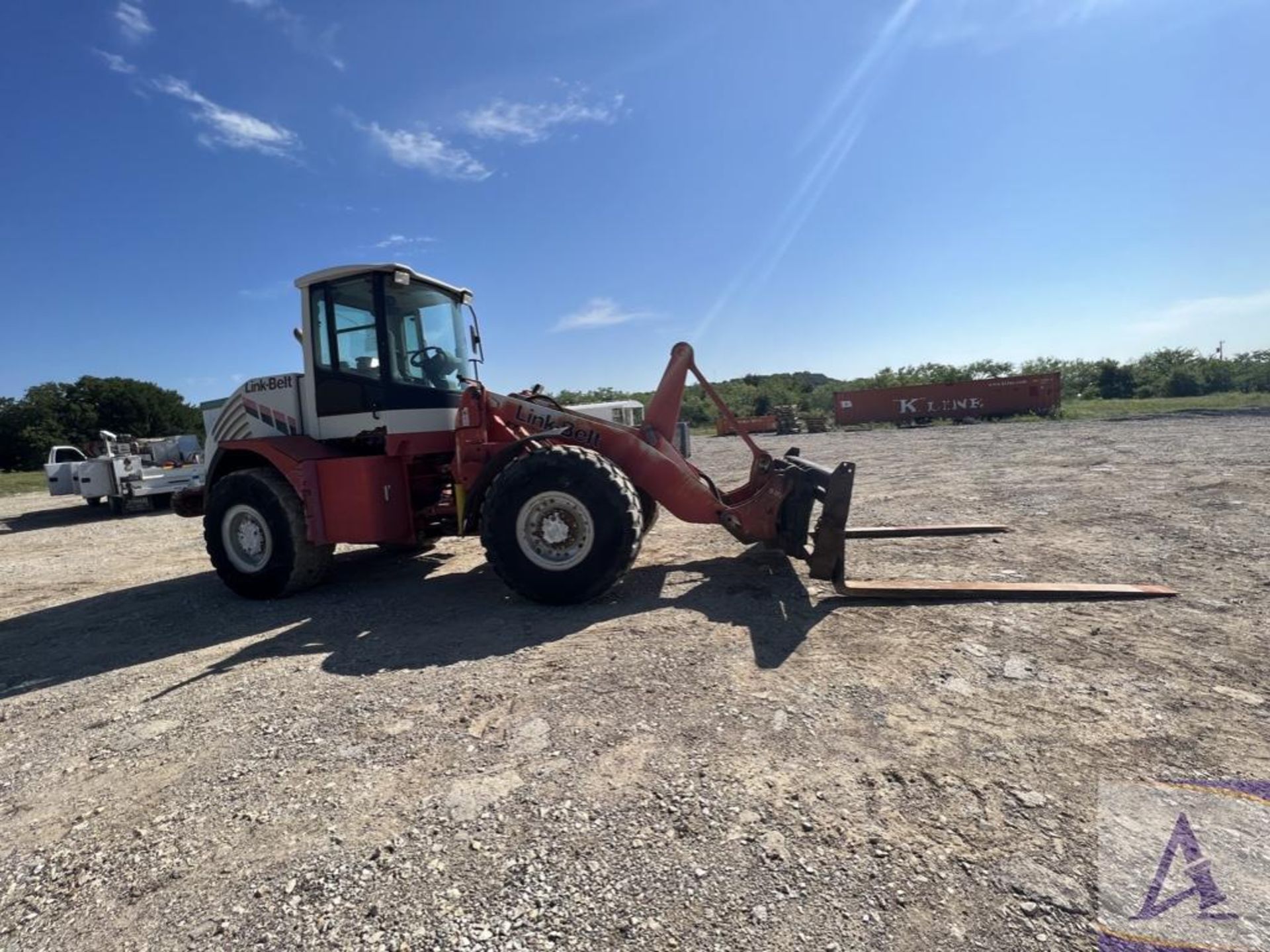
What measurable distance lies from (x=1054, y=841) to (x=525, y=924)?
1.82 meters

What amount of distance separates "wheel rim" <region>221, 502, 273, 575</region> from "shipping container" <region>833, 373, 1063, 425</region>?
3450 centimetres

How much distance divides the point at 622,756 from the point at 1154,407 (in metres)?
38.0

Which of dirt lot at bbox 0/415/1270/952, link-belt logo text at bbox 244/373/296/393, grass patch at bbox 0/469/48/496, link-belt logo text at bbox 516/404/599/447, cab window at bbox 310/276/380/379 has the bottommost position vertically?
dirt lot at bbox 0/415/1270/952

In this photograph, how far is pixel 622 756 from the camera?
2883mm

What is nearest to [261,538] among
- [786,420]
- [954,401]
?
[786,420]

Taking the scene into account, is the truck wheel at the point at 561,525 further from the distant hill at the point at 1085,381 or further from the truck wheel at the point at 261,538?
the distant hill at the point at 1085,381

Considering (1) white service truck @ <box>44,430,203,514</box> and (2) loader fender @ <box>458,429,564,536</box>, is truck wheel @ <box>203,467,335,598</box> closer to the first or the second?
(2) loader fender @ <box>458,429,564,536</box>

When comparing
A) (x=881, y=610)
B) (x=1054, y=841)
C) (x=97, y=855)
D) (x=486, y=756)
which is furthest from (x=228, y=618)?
(x=1054, y=841)

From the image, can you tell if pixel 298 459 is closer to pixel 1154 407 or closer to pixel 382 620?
pixel 382 620

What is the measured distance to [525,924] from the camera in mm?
2006

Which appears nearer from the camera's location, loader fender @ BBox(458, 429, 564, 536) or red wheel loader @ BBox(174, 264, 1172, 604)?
red wheel loader @ BBox(174, 264, 1172, 604)

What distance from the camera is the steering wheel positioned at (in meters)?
6.13

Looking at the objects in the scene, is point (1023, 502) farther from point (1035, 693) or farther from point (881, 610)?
point (1035, 693)

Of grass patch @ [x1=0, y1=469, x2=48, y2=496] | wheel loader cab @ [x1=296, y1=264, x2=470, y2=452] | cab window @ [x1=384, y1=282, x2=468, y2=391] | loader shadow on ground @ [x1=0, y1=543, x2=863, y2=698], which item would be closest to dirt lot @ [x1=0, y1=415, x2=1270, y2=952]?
loader shadow on ground @ [x1=0, y1=543, x2=863, y2=698]
